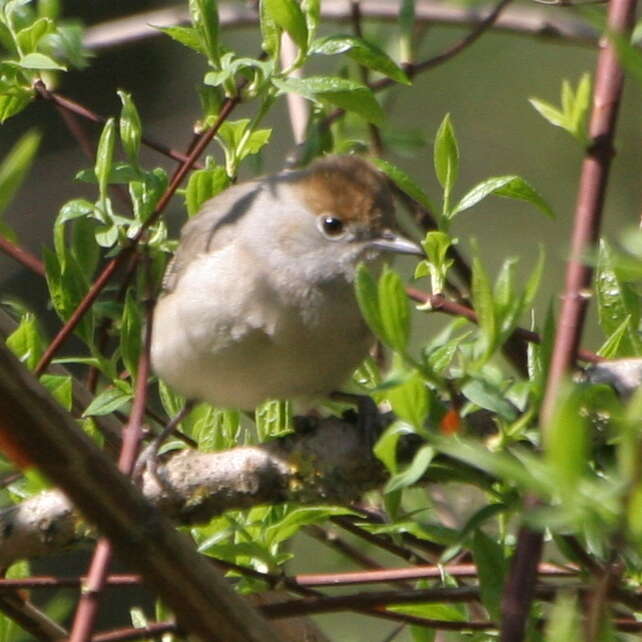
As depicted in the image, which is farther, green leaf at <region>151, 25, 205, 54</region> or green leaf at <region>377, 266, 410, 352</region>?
green leaf at <region>151, 25, 205, 54</region>

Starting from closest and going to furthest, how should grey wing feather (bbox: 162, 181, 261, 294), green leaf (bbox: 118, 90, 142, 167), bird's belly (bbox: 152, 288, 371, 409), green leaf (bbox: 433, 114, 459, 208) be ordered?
green leaf (bbox: 433, 114, 459, 208) < green leaf (bbox: 118, 90, 142, 167) < bird's belly (bbox: 152, 288, 371, 409) < grey wing feather (bbox: 162, 181, 261, 294)

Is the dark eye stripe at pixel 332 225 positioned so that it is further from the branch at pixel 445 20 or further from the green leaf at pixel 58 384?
the green leaf at pixel 58 384

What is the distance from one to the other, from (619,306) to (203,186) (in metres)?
1.00

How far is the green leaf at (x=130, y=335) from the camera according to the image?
2.90 metres

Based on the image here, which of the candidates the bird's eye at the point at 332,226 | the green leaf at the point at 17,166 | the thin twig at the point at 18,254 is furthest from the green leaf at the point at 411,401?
the bird's eye at the point at 332,226

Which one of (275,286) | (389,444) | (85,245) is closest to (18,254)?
(85,245)

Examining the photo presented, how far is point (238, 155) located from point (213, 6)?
412mm

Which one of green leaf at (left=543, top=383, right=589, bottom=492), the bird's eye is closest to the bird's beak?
the bird's eye

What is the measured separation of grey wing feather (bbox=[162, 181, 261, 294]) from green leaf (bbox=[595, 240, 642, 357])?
1.33 metres

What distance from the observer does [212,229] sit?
398 cm

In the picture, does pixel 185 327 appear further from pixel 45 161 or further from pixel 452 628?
pixel 45 161

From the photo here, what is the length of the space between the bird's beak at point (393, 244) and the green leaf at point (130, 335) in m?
1.05

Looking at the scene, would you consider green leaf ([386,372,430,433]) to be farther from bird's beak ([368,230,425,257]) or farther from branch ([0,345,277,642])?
bird's beak ([368,230,425,257])

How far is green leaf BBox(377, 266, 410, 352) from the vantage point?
1720 mm
